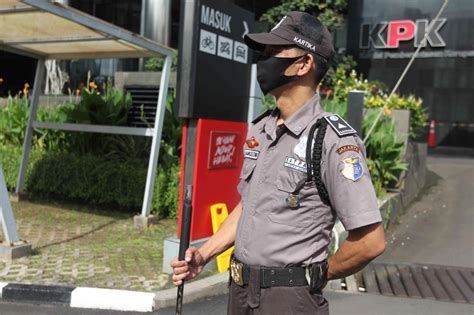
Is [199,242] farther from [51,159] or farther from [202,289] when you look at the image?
[51,159]

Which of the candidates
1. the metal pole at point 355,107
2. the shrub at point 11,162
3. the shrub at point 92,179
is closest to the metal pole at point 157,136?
the shrub at point 92,179

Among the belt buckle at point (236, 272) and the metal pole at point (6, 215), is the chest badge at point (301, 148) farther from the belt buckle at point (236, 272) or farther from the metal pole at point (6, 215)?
the metal pole at point (6, 215)

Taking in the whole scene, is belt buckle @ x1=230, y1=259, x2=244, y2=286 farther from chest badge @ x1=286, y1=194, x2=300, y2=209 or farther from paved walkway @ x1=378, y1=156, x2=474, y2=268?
paved walkway @ x1=378, y1=156, x2=474, y2=268

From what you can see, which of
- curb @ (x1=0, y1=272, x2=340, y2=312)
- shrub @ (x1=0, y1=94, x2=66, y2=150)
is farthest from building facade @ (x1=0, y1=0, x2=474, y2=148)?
curb @ (x1=0, y1=272, x2=340, y2=312)

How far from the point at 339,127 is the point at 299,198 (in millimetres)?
302

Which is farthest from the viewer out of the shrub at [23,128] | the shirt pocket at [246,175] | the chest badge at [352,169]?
the shrub at [23,128]

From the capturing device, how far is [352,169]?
173cm

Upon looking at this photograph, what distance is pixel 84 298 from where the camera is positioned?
4137mm

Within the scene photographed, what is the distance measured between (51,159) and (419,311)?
5.86 meters

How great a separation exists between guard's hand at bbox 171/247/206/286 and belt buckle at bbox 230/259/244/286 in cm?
17

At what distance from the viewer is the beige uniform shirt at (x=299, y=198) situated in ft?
5.69

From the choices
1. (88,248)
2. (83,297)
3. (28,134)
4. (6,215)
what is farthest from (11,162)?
(83,297)

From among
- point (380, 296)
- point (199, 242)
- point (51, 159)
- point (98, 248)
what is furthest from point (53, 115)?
point (380, 296)

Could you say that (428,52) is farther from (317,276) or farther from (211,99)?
(317,276)
